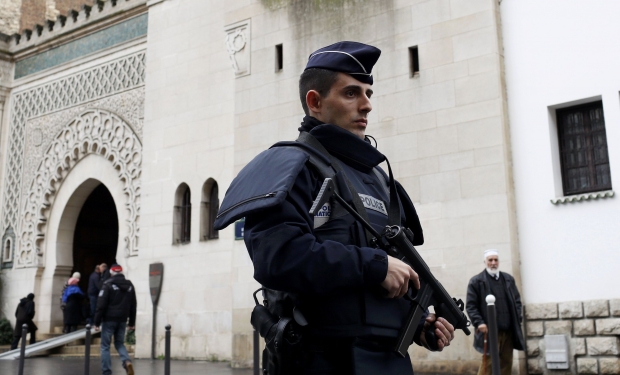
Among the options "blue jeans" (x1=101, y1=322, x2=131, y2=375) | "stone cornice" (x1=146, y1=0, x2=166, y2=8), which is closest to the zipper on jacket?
"blue jeans" (x1=101, y1=322, x2=131, y2=375)

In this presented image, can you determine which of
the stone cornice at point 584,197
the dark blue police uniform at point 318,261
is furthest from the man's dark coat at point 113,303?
the dark blue police uniform at point 318,261

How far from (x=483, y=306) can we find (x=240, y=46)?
6.73 m

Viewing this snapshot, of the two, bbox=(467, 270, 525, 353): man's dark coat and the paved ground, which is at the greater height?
bbox=(467, 270, 525, 353): man's dark coat

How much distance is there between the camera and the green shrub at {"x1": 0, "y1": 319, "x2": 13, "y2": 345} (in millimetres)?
16766

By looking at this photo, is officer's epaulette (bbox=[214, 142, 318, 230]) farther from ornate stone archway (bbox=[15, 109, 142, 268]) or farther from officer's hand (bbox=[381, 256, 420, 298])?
ornate stone archway (bbox=[15, 109, 142, 268])

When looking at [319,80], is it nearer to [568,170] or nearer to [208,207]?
[568,170]

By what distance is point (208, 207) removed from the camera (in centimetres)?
1355

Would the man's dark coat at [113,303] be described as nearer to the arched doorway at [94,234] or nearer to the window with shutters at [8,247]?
the arched doorway at [94,234]

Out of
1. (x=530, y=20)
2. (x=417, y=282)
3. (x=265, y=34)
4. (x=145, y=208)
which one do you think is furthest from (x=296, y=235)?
(x=145, y=208)

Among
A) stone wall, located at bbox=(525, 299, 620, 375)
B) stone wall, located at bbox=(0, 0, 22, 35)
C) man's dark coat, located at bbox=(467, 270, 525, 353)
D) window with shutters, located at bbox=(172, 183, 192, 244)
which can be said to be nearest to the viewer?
man's dark coat, located at bbox=(467, 270, 525, 353)

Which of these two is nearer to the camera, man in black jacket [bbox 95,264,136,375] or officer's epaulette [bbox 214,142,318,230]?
officer's epaulette [bbox 214,142,318,230]

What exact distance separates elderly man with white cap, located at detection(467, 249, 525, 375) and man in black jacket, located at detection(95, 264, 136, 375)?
462 centimetres

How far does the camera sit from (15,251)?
1752cm

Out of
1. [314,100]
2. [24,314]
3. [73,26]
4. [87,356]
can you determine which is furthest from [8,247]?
[314,100]
